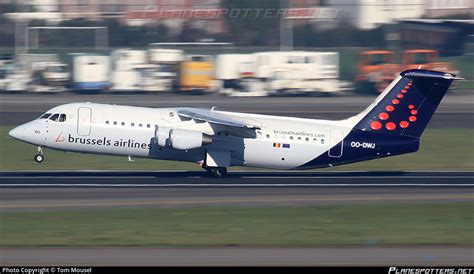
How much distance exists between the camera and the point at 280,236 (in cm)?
2233

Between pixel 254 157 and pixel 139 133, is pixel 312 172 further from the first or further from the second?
pixel 139 133

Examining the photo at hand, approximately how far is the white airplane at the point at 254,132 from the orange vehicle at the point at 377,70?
36.5 metres

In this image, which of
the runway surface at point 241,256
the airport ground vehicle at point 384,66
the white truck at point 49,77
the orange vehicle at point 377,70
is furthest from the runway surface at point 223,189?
the white truck at point 49,77

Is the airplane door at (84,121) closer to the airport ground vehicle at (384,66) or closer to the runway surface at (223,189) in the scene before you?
the runway surface at (223,189)

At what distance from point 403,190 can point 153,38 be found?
6031cm

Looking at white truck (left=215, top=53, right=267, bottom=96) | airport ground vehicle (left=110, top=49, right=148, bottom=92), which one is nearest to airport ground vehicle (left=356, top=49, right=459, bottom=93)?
white truck (left=215, top=53, right=267, bottom=96)

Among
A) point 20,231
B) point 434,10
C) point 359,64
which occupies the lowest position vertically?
point 20,231

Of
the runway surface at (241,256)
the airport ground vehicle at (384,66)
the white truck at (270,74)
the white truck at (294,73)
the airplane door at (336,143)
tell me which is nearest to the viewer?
the runway surface at (241,256)

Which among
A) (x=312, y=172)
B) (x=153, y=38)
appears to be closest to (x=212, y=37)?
(x=153, y=38)

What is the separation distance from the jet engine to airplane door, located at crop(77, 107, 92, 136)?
2.84 metres

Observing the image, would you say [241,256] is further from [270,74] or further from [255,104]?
[270,74]

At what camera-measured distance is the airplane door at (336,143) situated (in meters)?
34.8

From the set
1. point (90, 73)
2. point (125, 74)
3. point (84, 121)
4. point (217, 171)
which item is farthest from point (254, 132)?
point (90, 73)

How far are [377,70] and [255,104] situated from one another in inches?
560
